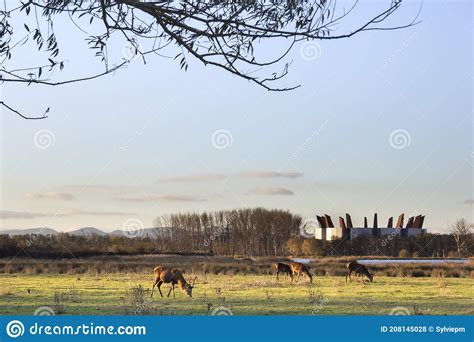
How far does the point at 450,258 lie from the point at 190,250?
7148mm

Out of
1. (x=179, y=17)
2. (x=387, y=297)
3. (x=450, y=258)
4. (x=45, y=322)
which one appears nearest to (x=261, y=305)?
(x=387, y=297)

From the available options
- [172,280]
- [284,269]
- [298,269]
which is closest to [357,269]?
[298,269]

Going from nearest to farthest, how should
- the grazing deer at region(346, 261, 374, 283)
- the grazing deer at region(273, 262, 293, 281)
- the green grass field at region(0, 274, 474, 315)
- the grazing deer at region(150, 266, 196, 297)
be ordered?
the green grass field at region(0, 274, 474, 315) → the grazing deer at region(150, 266, 196, 297) → the grazing deer at region(346, 261, 374, 283) → the grazing deer at region(273, 262, 293, 281)

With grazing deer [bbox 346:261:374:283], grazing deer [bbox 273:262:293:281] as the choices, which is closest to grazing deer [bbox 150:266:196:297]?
grazing deer [bbox 273:262:293:281]

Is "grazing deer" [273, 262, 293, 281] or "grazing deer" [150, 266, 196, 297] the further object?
"grazing deer" [273, 262, 293, 281]

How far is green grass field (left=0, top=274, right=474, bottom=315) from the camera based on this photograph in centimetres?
1473

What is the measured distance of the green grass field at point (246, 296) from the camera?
1473 cm

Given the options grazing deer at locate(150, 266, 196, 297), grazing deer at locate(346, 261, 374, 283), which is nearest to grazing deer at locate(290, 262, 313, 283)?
grazing deer at locate(346, 261, 374, 283)

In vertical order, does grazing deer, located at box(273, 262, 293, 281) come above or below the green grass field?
above

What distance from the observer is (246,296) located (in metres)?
17.1

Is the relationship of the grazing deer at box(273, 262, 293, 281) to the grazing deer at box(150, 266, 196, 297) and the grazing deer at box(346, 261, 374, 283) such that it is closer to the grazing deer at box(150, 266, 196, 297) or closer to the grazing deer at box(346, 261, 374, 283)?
the grazing deer at box(346, 261, 374, 283)

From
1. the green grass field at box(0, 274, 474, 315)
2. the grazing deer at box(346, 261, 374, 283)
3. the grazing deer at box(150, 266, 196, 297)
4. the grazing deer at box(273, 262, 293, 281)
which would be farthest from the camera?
the grazing deer at box(273, 262, 293, 281)

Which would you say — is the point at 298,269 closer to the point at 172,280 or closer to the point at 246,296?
the point at 172,280

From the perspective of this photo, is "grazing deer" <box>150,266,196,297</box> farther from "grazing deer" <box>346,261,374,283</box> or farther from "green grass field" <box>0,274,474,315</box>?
"grazing deer" <box>346,261,374,283</box>
